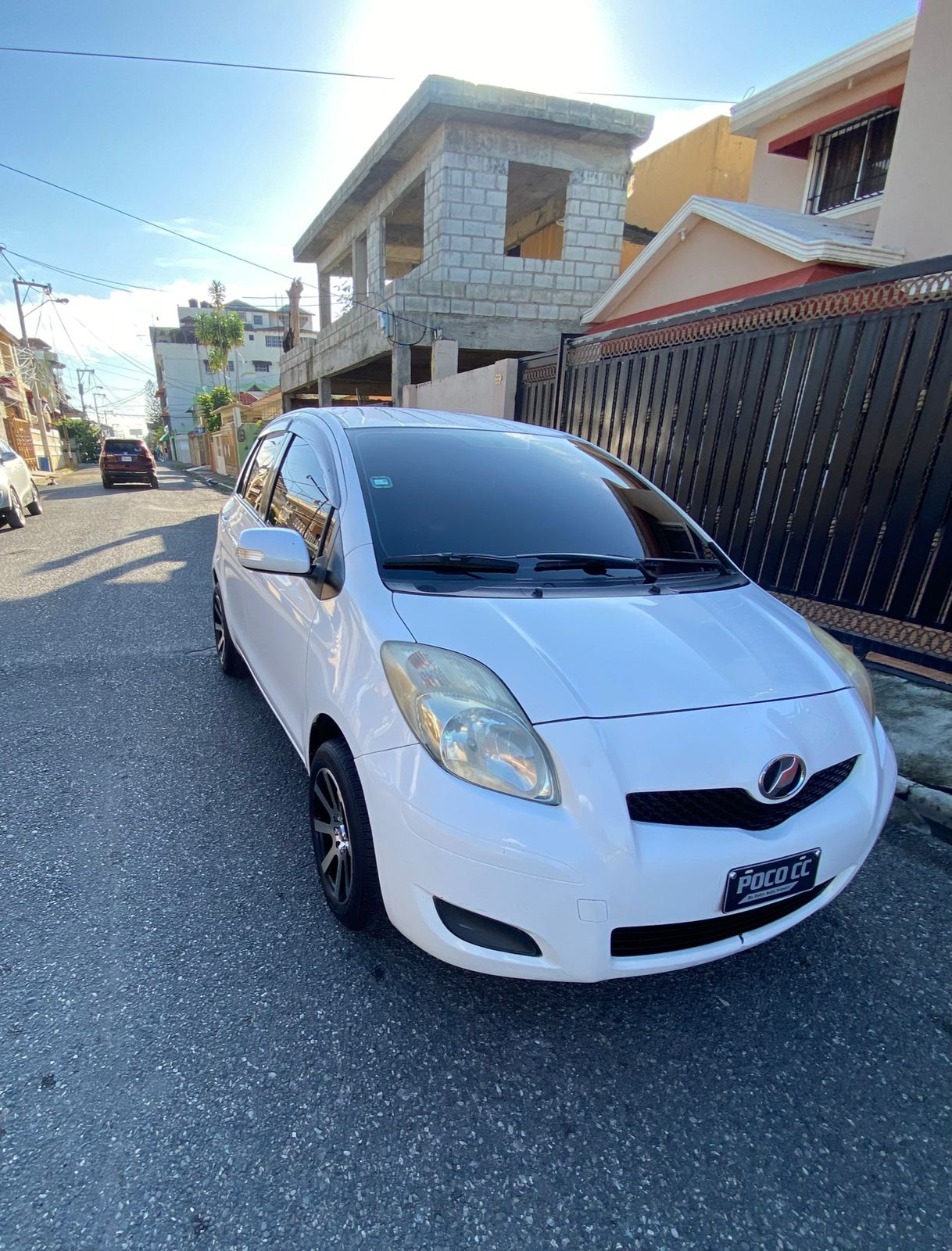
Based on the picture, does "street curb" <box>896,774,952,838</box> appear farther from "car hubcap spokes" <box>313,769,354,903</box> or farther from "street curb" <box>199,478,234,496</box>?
"street curb" <box>199,478,234,496</box>

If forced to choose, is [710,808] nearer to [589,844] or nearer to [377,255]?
[589,844]

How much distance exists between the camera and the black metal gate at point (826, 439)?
3.90m

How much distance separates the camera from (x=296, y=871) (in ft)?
7.90

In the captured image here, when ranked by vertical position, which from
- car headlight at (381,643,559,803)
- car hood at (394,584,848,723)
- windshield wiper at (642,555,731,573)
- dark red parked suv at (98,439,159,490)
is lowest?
dark red parked suv at (98,439,159,490)

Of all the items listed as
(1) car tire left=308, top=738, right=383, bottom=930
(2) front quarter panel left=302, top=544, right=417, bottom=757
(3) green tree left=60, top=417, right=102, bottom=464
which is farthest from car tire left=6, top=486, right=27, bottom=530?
(3) green tree left=60, top=417, right=102, bottom=464

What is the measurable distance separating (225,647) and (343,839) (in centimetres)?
250

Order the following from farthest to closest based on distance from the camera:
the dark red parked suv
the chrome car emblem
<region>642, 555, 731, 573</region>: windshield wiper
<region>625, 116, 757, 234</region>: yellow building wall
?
the dark red parked suv < <region>625, 116, 757, 234</region>: yellow building wall < <region>642, 555, 731, 573</region>: windshield wiper < the chrome car emblem

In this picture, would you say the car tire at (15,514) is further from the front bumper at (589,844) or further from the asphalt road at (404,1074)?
the front bumper at (589,844)

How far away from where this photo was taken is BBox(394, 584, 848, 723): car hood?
5.43ft

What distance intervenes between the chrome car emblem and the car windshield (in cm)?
78

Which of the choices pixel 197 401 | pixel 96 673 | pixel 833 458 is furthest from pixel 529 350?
pixel 197 401

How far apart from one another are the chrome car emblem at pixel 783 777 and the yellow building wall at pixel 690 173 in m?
15.9

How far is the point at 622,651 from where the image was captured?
1.81 m

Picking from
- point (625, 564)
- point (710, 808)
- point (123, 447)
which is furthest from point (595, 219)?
point (123, 447)
